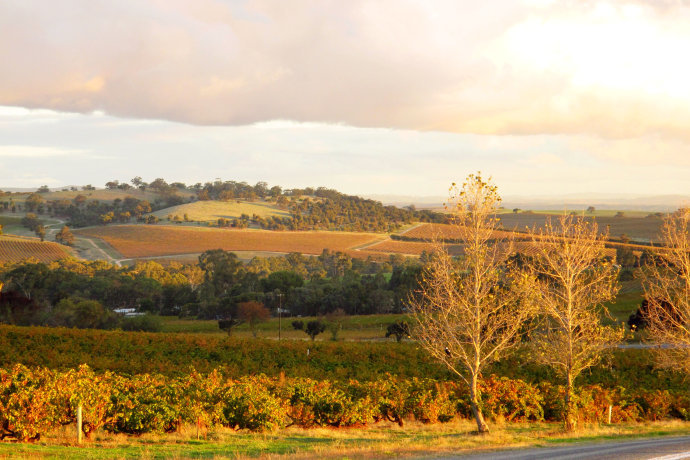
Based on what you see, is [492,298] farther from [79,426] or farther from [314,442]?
[79,426]

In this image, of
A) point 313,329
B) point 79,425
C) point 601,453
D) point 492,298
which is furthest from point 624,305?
point 79,425

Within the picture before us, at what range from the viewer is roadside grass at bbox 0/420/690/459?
1722 centimetres

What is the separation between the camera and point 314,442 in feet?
68.9

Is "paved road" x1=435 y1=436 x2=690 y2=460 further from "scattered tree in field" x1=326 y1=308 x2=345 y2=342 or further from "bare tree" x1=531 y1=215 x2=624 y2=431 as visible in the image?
"scattered tree in field" x1=326 y1=308 x2=345 y2=342

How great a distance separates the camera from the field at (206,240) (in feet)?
508

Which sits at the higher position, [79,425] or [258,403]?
[79,425]

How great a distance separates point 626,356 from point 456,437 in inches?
1137

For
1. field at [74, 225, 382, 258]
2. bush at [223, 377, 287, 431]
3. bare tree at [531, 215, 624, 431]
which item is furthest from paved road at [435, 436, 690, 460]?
field at [74, 225, 382, 258]

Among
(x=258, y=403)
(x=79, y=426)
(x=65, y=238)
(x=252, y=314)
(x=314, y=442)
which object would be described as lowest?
(x=252, y=314)

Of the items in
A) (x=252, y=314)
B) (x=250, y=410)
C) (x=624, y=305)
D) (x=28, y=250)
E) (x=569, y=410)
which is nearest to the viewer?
(x=250, y=410)

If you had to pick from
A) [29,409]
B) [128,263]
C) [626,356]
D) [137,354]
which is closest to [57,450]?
[29,409]

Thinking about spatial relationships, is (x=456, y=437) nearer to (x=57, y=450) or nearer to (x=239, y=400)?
(x=239, y=400)

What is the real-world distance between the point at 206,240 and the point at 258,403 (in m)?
142

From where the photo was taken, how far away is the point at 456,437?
838 inches
